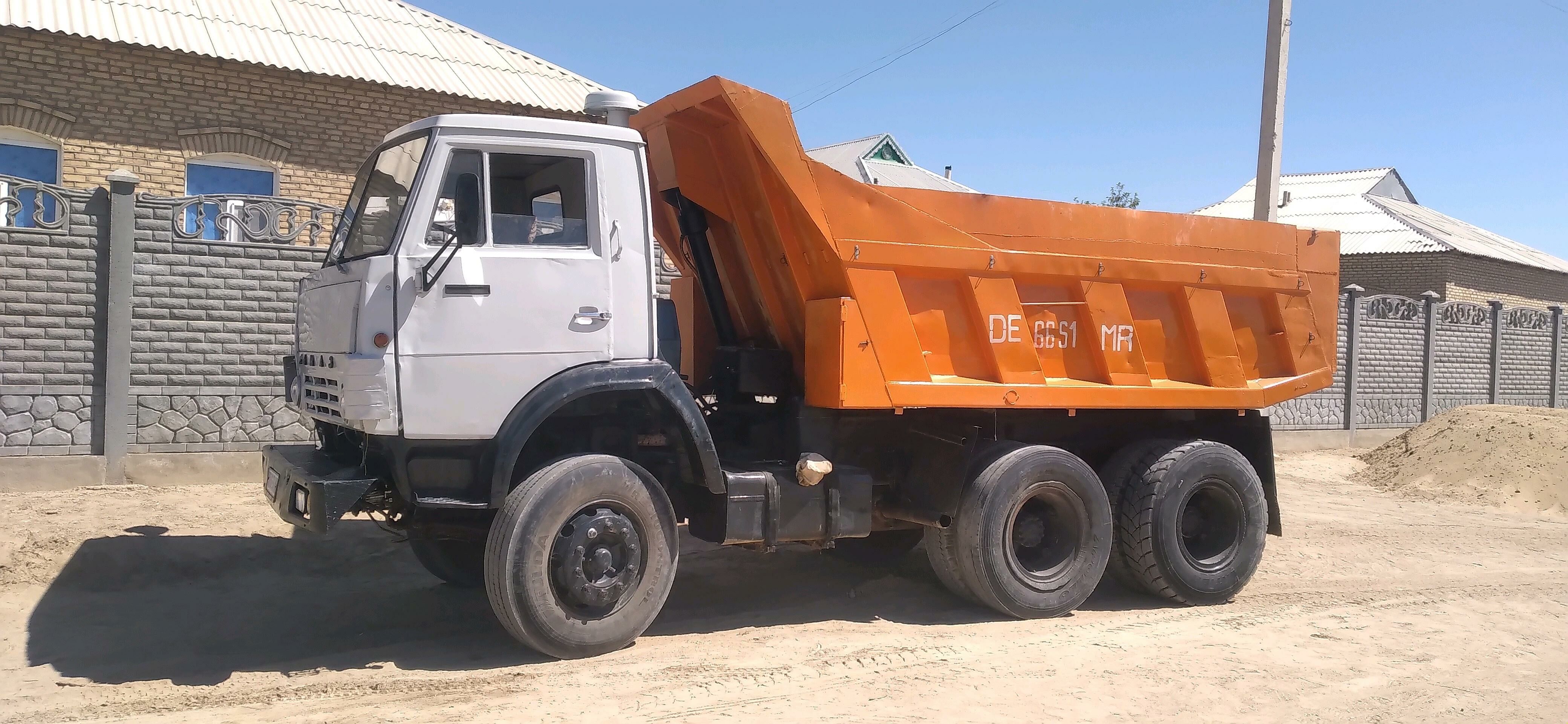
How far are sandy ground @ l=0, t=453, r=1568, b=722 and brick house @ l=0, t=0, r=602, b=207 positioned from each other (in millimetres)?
5516

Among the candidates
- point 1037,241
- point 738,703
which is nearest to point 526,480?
point 738,703

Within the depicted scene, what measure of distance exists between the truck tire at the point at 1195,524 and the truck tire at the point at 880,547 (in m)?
1.47

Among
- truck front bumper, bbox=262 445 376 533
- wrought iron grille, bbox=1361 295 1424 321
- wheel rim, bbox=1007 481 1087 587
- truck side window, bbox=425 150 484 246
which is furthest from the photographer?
wrought iron grille, bbox=1361 295 1424 321

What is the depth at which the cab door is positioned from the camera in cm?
471

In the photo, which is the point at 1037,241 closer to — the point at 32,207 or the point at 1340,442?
the point at 32,207

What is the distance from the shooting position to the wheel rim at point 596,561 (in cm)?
489

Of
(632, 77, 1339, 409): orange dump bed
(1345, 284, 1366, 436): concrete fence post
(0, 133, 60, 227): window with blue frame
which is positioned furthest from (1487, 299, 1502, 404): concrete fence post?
(0, 133, 60, 227): window with blue frame

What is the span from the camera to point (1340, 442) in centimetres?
1580

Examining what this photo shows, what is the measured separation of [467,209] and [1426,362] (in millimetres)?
16858

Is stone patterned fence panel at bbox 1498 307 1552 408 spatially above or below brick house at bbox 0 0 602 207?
below

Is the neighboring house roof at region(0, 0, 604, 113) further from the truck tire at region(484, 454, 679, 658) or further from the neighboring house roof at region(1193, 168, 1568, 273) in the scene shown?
the neighboring house roof at region(1193, 168, 1568, 273)

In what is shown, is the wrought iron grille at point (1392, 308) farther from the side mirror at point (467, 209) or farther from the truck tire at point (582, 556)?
the side mirror at point (467, 209)

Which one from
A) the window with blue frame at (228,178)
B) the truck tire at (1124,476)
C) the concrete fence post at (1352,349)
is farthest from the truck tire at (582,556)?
the concrete fence post at (1352,349)

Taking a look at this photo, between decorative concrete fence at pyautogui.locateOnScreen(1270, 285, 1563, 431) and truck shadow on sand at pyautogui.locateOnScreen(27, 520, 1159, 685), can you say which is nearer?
truck shadow on sand at pyautogui.locateOnScreen(27, 520, 1159, 685)
